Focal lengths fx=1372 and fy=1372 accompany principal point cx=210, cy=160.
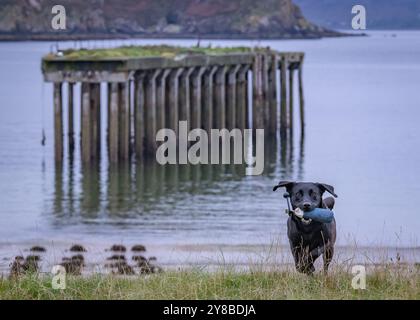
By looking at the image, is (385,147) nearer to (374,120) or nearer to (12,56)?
(374,120)

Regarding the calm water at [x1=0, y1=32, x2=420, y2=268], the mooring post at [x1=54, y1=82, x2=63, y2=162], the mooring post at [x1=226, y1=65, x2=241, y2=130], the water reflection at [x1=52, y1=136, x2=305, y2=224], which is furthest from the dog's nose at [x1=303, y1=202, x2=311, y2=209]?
the mooring post at [x1=226, y1=65, x2=241, y2=130]

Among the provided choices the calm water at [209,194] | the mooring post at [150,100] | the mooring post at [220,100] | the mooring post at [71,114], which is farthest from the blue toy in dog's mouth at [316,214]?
the mooring post at [220,100]

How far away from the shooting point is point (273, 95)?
4350 centimetres

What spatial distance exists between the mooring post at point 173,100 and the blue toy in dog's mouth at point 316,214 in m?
24.6

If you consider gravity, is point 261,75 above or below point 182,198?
above

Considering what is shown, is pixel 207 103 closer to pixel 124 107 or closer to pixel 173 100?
pixel 173 100

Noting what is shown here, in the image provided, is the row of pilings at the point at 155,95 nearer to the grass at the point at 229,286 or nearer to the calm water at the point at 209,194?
the calm water at the point at 209,194

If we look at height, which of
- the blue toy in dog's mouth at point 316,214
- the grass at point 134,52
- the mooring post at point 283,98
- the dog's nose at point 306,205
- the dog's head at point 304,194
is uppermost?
the grass at point 134,52

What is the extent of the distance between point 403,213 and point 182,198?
529 centimetres

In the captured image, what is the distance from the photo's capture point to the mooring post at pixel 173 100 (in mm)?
35562

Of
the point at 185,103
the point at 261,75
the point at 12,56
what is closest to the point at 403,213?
the point at 185,103

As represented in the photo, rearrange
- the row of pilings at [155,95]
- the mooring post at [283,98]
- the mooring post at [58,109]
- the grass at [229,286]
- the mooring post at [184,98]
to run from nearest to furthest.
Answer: the grass at [229,286]
the row of pilings at [155,95]
the mooring post at [58,109]
the mooring post at [184,98]
the mooring post at [283,98]

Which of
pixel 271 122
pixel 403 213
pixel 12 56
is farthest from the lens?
pixel 12 56

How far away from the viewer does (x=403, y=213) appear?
31.3 m
